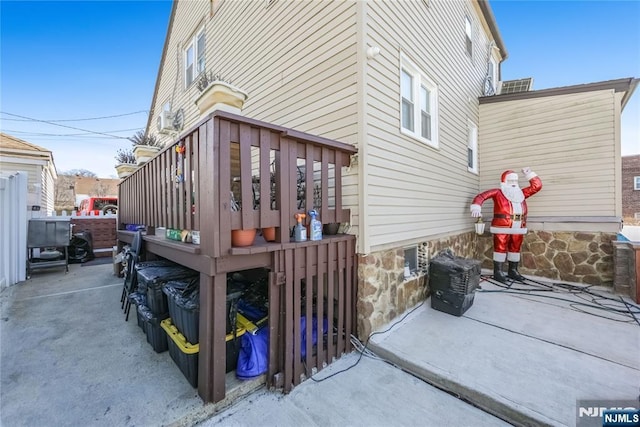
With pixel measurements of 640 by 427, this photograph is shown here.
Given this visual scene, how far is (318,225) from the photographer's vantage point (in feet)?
8.71

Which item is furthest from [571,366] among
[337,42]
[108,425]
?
[337,42]

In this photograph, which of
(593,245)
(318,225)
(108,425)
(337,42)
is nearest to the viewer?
(108,425)

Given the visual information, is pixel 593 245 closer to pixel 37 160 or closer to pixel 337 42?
pixel 337 42

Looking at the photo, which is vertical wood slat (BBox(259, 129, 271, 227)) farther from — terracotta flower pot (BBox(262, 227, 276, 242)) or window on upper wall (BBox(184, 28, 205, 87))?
window on upper wall (BBox(184, 28, 205, 87))

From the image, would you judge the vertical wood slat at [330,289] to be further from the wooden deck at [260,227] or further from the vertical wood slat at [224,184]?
the vertical wood slat at [224,184]

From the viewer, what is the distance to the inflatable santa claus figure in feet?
17.3

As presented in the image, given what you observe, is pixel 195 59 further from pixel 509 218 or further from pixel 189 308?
pixel 509 218

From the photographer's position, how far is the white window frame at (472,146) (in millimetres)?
6315

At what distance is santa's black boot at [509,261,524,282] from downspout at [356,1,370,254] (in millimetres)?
4470

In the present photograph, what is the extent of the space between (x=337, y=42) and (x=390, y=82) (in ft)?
2.89

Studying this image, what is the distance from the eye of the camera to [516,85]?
855 cm

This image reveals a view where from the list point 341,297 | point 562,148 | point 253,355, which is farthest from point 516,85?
point 253,355

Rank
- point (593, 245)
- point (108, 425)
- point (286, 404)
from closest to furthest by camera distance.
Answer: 1. point (108, 425)
2. point (286, 404)
3. point (593, 245)

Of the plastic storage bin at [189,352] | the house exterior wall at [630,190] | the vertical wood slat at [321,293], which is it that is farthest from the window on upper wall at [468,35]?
the house exterior wall at [630,190]
